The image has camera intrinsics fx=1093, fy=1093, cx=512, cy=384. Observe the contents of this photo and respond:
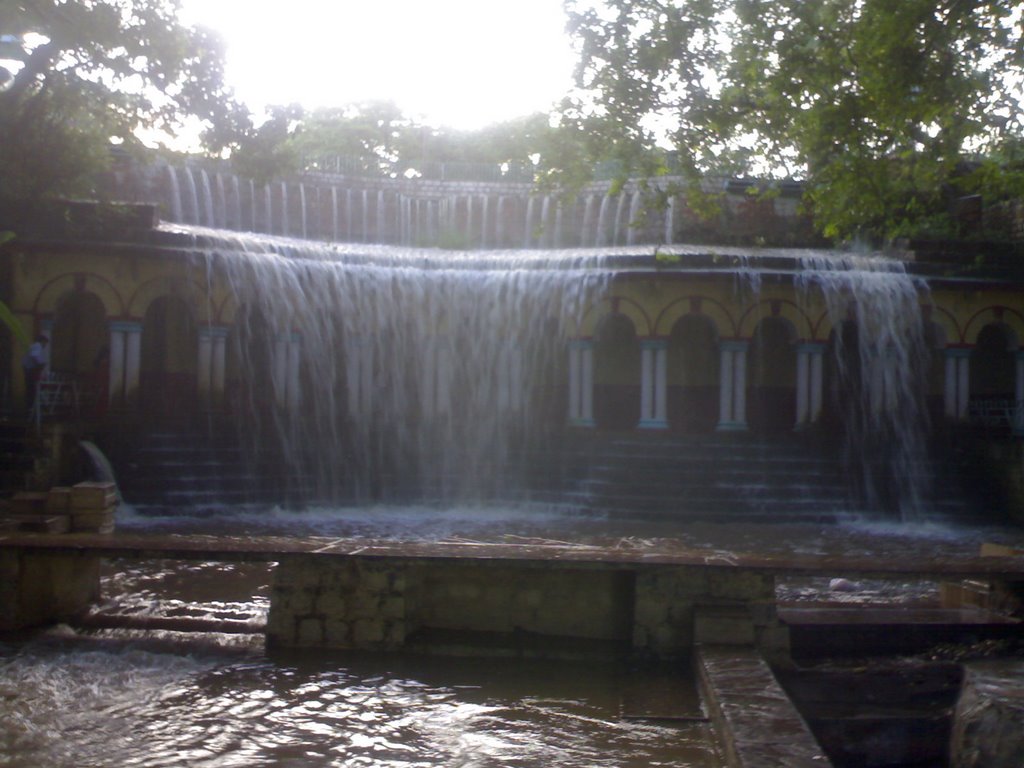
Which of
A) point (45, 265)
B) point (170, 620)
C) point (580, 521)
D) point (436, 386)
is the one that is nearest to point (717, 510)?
point (580, 521)

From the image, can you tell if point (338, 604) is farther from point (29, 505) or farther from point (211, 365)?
point (211, 365)

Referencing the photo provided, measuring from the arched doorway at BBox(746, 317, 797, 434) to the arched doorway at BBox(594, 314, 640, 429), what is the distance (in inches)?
82.2

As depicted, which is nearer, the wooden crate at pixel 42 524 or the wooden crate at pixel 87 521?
the wooden crate at pixel 42 524

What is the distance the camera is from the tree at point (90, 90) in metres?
14.7

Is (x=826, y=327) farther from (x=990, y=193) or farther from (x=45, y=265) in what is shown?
(x=45, y=265)

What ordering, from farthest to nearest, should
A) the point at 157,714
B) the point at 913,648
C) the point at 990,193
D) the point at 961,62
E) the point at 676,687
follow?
the point at 990,193
the point at 961,62
the point at 913,648
the point at 676,687
the point at 157,714

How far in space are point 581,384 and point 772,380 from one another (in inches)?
161

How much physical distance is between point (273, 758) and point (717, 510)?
10.6 metres

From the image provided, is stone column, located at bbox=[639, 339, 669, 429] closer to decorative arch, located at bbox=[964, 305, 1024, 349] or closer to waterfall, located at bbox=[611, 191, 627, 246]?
waterfall, located at bbox=[611, 191, 627, 246]

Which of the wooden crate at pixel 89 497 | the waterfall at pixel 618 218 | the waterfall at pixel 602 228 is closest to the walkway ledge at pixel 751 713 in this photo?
the wooden crate at pixel 89 497

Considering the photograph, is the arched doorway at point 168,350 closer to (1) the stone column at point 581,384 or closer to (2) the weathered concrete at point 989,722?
(1) the stone column at point 581,384

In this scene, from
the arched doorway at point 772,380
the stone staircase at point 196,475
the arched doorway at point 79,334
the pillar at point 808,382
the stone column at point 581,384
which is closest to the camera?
the stone staircase at point 196,475

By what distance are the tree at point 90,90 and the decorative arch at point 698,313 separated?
731cm

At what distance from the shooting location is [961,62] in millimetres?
8484
